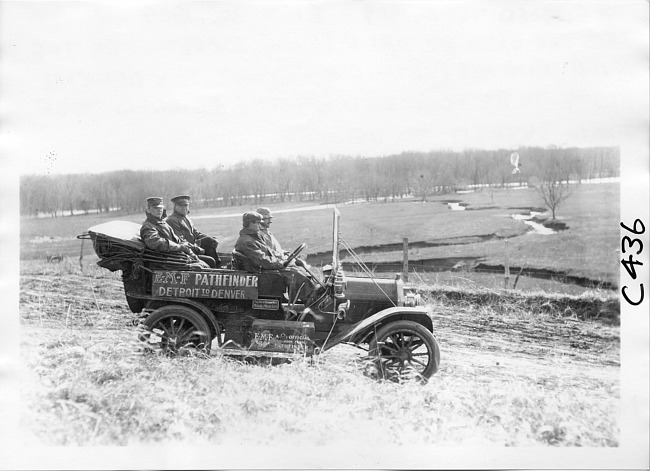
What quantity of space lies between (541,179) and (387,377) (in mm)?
2235

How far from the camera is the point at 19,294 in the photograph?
4980mm

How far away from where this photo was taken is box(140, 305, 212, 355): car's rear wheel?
462cm

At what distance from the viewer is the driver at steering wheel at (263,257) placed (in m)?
4.62

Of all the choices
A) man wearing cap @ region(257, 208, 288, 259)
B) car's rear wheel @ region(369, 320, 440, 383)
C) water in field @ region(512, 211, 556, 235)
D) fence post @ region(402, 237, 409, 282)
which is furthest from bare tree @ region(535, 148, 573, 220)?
man wearing cap @ region(257, 208, 288, 259)

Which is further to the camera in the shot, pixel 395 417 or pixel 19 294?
pixel 19 294

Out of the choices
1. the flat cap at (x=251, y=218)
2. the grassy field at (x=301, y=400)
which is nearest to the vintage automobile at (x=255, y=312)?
the grassy field at (x=301, y=400)

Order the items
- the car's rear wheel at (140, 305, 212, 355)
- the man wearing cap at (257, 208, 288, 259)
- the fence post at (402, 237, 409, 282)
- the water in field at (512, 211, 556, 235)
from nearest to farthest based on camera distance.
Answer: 1. the car's rear wheel at (140, 305, 212, 355)
2. the man wearing cap at (257, 208, 288, 259)
3. the water in field at (512, 211, 556, 235)
4. the fence post at (402, 237, 409, 282)

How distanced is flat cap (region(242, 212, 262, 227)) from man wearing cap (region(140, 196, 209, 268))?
554 millimetres

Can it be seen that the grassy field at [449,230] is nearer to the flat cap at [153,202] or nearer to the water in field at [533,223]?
the water in field at [533,223]

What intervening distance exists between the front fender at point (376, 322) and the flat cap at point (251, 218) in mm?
1182

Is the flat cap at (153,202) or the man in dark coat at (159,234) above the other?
the flat cap at (153,202)

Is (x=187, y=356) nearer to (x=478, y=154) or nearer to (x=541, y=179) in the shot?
(x=478, y=154)

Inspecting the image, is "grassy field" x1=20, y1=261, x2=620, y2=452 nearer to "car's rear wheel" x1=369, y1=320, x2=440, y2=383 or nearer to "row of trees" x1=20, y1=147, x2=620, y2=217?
"car's rear wheel" x1=369, y1=320, x2=440, y2=383

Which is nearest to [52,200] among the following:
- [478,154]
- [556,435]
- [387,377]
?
[387,377]
